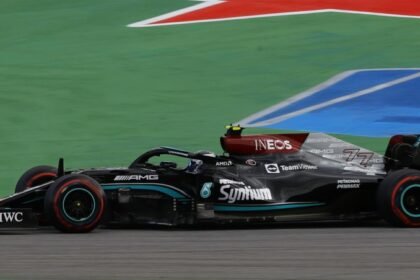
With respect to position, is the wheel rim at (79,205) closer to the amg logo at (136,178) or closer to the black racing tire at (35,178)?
the amg logo at (136,178)

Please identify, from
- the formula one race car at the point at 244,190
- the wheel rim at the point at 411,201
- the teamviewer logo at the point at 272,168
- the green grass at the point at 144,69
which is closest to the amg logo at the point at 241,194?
the formula one race car at the point at 244,190

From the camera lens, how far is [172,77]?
1648 cm

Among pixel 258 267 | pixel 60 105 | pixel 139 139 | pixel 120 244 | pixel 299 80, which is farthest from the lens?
pixel 299 80

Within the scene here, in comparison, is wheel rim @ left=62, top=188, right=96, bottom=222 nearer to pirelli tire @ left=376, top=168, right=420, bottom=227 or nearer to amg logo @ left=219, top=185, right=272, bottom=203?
amg logo @ left=219, top=185, right=272, bottom=203

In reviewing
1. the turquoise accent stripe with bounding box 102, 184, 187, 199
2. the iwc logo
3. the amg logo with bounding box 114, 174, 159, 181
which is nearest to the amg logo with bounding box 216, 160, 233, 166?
the iwc logo

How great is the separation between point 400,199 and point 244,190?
1402 millimetres

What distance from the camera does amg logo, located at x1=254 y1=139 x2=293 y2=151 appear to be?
1062 centimetres

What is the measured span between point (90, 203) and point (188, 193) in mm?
943

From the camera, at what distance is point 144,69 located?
16.9 metres

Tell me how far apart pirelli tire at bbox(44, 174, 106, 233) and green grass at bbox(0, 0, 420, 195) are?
2.89 metres

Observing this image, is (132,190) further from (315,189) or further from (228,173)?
(315,189)

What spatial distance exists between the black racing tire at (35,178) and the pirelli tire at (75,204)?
4.31ft

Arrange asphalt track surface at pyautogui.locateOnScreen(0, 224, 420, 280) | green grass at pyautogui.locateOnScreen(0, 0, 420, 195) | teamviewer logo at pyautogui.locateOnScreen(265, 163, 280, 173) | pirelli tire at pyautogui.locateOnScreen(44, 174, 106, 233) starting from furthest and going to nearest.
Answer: green grass at pyautogui.locateOnScreen(0, 0, 420, 195) → teamviewer logo at pyautogui.locateOnScreen(265, 163, 280, 173) → pirelli tire at pyautogui.locateOnScreen(44, 174, 106, 233) → asphalt track surface at pyautogui.locateOnScreen(0, 224, 420, 280)

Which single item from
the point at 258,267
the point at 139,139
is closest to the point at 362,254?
the point at 258,267
